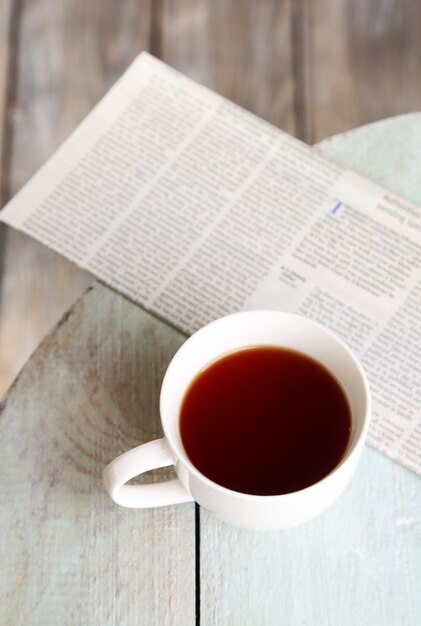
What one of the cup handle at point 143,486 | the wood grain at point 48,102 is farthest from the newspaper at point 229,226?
the cup handle at point 143,486

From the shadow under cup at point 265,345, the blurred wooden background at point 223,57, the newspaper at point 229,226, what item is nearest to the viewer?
the shadow under cup at point 265,345

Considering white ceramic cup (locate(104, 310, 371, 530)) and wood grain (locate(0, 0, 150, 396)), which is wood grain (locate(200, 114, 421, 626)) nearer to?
white ceramic cup (locate(104, 310, 371, 530))

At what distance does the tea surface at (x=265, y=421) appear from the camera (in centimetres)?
55

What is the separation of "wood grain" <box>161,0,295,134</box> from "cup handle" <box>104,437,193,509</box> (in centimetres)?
40

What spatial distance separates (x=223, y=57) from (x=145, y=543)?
534 mm

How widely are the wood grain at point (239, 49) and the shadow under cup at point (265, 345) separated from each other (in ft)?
0.93

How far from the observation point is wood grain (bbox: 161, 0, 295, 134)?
804 millimetres

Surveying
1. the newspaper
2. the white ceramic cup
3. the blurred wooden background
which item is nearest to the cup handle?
the white ceramic cup

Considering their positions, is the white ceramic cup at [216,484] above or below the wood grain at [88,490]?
above

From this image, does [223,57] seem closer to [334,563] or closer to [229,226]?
[229,226]

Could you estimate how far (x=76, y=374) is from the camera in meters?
0.65

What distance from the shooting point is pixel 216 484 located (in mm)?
512

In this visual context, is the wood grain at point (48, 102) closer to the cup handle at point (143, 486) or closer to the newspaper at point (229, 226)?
the newspaper at point (229, 226)

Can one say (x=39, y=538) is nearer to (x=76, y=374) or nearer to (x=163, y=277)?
(x=76, y=374)
